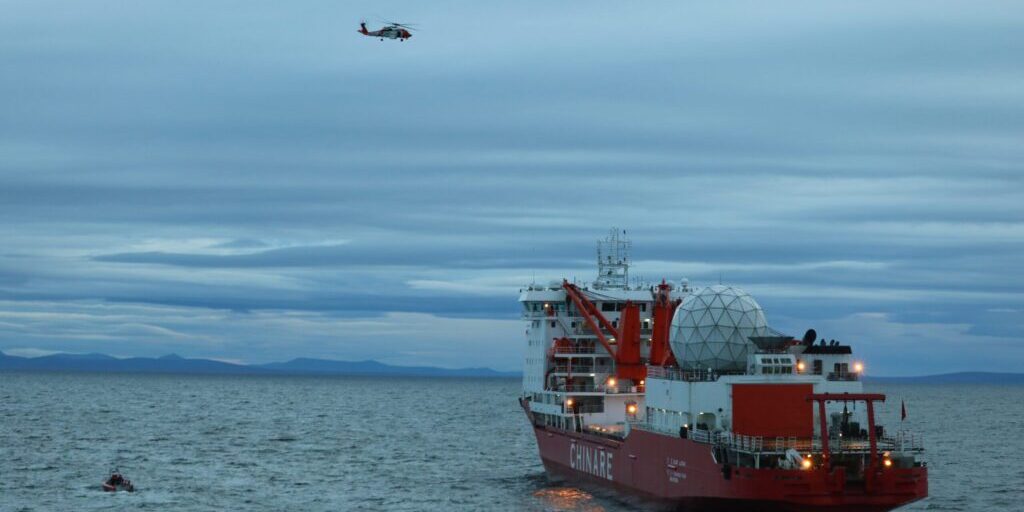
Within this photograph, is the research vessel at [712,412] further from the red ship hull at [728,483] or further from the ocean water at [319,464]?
the ocean water at [319,464]

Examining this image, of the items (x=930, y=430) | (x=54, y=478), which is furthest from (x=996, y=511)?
(x=930, y=430)

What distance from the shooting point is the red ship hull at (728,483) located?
50.9 meters

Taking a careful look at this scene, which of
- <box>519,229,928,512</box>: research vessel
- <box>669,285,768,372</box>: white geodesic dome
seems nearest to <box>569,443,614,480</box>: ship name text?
<box>519,229,928,512</box>: research vessel

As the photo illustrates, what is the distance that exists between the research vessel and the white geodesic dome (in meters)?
0.06

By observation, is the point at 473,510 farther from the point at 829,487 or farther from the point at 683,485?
the point at 829,487

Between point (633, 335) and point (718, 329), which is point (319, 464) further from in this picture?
point (718, 329)

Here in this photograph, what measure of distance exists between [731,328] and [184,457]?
4905 cm

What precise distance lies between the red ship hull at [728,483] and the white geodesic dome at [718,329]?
14.0ft

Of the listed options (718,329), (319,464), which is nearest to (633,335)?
(718,329)

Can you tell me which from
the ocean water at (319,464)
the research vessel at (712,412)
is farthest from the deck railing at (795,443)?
the ocean water at (319,464)

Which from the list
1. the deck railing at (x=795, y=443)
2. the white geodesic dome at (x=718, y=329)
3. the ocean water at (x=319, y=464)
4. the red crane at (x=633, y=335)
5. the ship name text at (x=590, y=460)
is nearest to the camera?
the deck railing at (x=795, y=443)

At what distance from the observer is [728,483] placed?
2082 inches

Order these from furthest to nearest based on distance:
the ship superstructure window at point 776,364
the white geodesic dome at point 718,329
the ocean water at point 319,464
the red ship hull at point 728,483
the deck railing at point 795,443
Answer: the ocean water at point 319,464 < the white geodesic dome at point 718,329 < the ship superstructure window at point 776,364 < the deck railing at point 795,443 < the red ship hull at point 728,483

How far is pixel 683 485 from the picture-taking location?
57.2 meters
